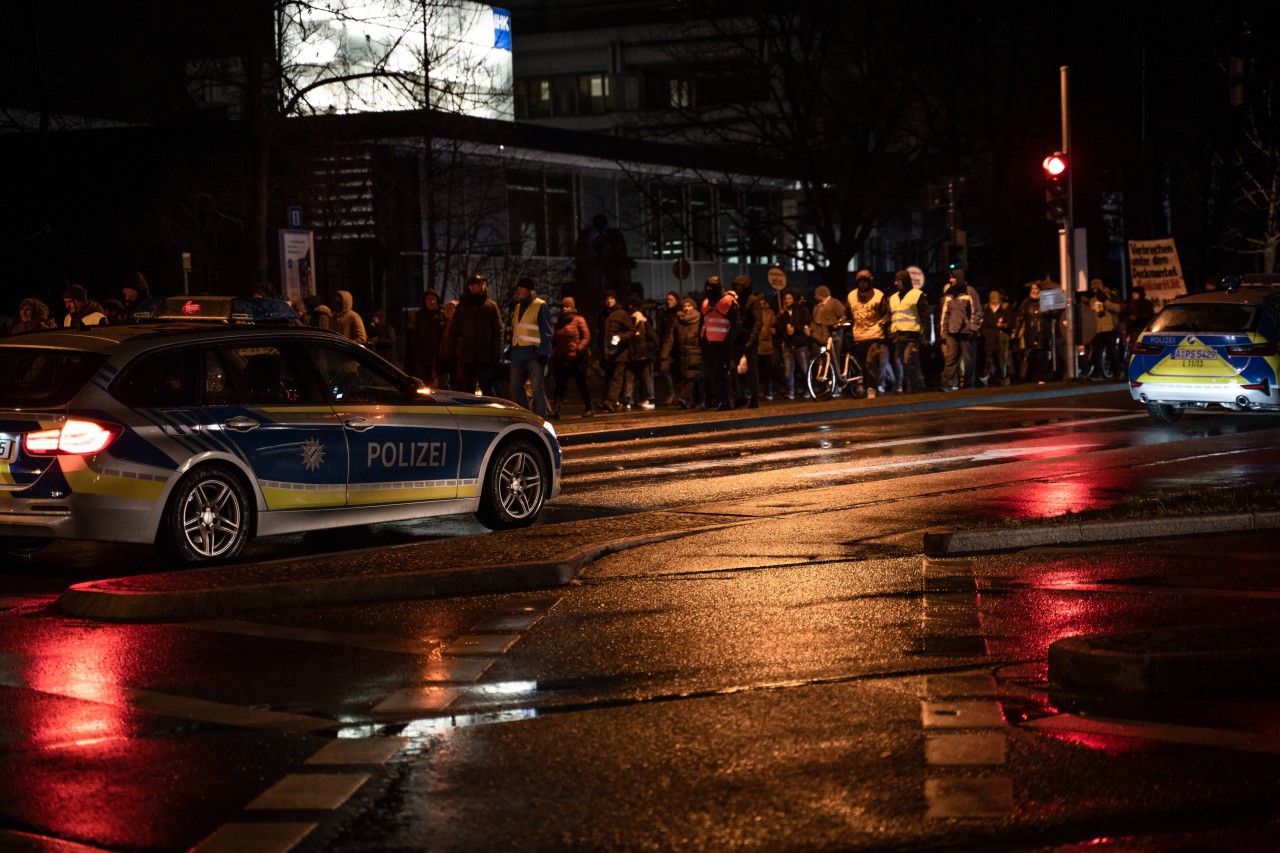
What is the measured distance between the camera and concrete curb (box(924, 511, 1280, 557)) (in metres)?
10.8

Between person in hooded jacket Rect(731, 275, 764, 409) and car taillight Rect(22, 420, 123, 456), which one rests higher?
person in hooded jacket Rect(731, 275, 764, 409)

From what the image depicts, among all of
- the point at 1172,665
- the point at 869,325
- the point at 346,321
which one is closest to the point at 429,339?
A: the point at 346,321

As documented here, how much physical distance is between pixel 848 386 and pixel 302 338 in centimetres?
1828

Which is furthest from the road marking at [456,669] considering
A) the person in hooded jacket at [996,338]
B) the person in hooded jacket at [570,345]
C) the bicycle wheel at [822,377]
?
the person in hooded jacket at [996,338]

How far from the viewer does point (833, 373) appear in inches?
1144

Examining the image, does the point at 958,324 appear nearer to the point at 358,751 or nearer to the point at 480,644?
the point at 480,644

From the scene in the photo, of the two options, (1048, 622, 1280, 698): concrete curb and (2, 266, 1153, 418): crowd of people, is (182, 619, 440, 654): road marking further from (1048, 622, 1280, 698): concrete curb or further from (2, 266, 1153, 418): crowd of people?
(2, 266, 1153, 418): crowd of people

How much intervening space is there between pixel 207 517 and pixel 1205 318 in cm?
1443

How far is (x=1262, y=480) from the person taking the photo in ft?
49.5

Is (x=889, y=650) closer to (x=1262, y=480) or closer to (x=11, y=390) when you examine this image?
(x=11, y=390)

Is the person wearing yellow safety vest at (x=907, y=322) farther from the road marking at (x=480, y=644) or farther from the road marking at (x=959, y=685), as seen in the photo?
the road marking at (x=959, y=685)

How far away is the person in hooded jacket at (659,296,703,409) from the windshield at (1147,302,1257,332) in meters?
7.32

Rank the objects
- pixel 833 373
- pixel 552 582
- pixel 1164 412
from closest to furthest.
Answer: pixel 552 582 → pixel 1164 412 → pixel 833 373

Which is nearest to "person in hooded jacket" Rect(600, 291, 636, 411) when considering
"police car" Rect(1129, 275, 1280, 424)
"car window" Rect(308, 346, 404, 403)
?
"police car" Rect(1129, 275, 1280, 424)
